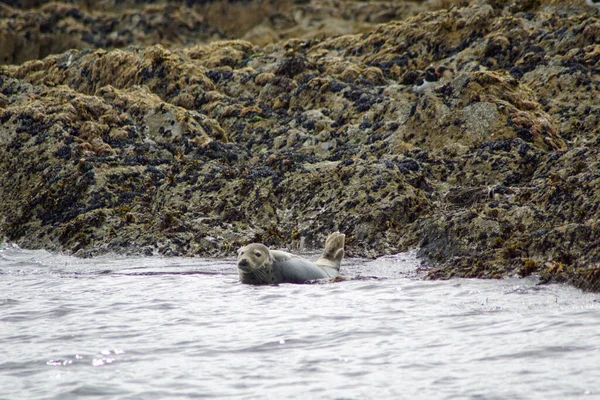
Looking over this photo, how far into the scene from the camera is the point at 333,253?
10.7m

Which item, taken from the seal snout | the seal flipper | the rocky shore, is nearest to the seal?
the seal snout

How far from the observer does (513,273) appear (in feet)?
29.5

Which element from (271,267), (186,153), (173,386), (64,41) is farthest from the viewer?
(64,41)

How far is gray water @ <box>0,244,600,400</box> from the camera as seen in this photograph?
5832 mm

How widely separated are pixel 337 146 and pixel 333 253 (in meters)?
4.16

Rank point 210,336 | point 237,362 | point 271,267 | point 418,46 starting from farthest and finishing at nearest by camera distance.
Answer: point 418,46 → point 271,267 → point 210,336 → point 237,362

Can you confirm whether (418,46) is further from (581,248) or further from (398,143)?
(581,248)

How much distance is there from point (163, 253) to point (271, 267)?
255 cm

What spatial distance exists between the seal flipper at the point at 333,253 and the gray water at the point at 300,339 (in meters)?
0.56

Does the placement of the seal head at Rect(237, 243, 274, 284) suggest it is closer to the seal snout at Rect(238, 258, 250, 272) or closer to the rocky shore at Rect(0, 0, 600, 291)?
the seal snout at Rect(238, 258, 250, 272)

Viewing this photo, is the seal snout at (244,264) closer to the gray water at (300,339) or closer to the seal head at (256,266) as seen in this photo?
the seal head at (256,266)

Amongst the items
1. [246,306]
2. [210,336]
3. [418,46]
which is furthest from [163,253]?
[418,46]

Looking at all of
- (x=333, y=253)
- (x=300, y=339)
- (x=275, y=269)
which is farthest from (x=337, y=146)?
(x=300, y=339)

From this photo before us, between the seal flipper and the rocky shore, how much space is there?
1024mm
